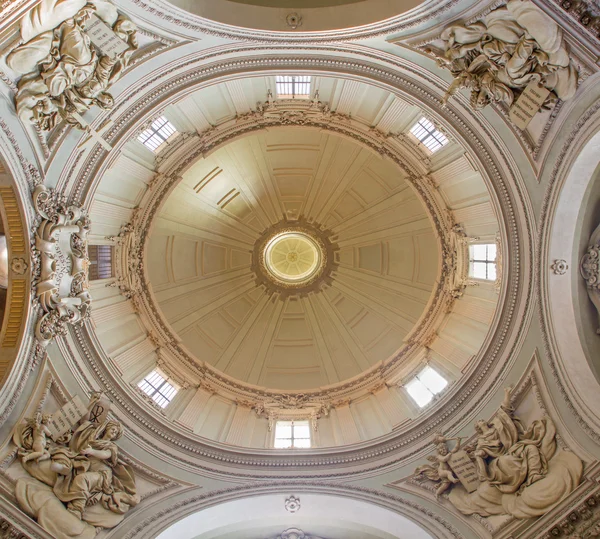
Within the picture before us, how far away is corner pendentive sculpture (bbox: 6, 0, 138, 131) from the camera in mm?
11141

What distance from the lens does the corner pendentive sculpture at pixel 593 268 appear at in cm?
1365

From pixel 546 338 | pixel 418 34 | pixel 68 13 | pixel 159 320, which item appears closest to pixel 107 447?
pixel 159 320

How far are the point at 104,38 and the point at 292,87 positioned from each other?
24.4 ft

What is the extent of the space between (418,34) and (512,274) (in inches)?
307

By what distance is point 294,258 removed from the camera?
27.4 metres

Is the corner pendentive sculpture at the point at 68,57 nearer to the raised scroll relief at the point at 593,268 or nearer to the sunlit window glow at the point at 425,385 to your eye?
the raised scroll relief at the point at 593,268

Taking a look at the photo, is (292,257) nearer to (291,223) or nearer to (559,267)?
(291,223)

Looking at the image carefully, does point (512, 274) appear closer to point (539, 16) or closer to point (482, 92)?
point (482, 92)

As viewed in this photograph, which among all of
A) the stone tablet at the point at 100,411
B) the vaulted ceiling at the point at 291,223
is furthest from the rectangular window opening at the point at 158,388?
the vaulted ceiling at the point at 291,223

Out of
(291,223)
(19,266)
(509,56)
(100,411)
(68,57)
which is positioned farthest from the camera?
(291,223)

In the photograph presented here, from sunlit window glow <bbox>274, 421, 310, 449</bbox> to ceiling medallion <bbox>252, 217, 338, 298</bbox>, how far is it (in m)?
8.33

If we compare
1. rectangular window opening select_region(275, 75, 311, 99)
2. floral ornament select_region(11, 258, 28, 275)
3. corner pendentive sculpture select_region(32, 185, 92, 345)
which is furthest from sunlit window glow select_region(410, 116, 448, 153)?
floral ornament select_region(11, 258, 28, 275)

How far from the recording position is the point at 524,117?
12219mm

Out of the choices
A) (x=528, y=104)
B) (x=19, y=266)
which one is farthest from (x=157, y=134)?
(x=528, y=104)
